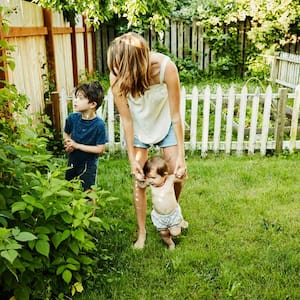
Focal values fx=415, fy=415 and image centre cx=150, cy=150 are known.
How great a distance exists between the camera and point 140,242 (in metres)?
3.13

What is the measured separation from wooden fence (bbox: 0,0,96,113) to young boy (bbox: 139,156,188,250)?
144 centimetres

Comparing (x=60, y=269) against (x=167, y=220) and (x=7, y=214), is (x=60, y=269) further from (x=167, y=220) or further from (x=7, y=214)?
(x=167, y=220)

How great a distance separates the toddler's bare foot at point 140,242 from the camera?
3.10m

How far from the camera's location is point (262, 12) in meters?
11.3

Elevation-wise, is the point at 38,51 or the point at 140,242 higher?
the point at 38,51

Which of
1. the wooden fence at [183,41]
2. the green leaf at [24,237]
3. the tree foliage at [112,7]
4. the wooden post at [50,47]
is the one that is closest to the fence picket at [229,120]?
the tree foliage at [112,7]

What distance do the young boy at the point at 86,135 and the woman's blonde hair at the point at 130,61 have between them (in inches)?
17.2

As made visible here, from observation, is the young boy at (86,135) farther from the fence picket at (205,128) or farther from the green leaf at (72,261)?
the fence picket at (205,128)

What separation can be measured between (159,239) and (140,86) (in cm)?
121

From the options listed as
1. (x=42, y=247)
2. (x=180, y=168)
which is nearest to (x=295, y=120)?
(x=180, y=168)

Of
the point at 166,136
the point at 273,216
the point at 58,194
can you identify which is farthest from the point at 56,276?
the point at 273,216

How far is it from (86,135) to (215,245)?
4.25 ft

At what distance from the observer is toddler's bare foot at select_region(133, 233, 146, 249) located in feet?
10.2

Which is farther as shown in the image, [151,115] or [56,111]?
[56,111]
